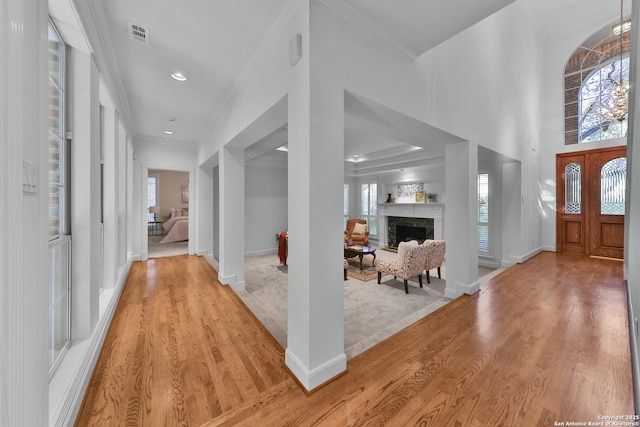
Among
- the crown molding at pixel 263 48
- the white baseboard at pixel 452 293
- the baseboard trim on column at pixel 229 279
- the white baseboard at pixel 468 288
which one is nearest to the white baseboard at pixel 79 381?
the baseboard trim on column at pixel 229 279

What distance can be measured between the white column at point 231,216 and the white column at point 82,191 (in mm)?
1638

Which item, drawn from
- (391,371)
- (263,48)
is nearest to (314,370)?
(391,371)

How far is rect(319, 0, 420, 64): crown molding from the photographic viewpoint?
170 cm

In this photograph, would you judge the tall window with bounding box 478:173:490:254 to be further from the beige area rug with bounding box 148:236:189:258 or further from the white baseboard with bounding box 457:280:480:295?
the beige area rug with bounding box 148:236:189:258

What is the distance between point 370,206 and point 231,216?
19.2 ft

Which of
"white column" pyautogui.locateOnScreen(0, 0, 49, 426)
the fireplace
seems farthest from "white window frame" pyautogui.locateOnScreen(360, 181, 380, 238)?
"white column" pyautogui.locateOnScreen(0, 0, 49, 426)

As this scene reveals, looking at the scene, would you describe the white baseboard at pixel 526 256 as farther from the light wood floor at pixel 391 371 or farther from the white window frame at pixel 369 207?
the white window frame at pixel 369 207

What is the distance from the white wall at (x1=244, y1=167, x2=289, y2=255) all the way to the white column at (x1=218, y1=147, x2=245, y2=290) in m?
2.80

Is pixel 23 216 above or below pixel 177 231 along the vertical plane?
above

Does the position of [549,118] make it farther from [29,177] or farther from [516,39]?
[29,177]

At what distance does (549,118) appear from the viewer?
5996 mm

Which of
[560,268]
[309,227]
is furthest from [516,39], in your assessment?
[309,227]

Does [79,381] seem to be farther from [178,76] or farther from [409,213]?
[409,213]

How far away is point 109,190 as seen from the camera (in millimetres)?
2766
